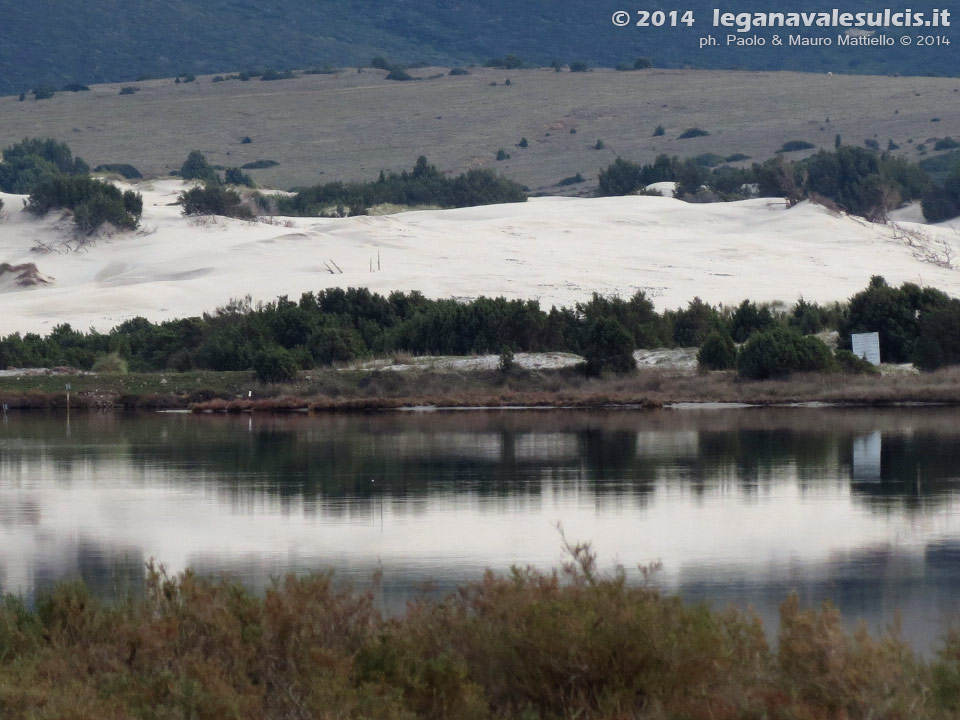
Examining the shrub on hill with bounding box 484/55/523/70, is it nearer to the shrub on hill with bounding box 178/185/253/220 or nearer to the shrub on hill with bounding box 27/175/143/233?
the shrub on hill with bounding box 178/185/253/220

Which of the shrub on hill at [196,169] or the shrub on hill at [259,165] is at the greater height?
the shrub on hill at [259,165]

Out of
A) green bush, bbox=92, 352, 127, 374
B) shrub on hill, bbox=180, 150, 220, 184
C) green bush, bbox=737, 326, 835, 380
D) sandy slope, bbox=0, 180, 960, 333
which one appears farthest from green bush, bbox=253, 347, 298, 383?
shrub on hill, bbox=180, 150, 220, 184

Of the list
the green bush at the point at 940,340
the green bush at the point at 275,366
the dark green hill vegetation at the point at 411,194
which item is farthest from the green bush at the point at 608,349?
the dark green hill vegetation at the point at 411,194

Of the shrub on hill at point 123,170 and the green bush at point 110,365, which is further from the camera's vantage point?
the shrub on hill at point 123,170

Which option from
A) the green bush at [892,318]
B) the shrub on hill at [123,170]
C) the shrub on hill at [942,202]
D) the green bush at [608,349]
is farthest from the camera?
the shrub on hill at [123,170]

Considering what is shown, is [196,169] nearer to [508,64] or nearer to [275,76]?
[275,76]

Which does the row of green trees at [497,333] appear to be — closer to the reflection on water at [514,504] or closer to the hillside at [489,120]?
the reflection on water at [514,504]

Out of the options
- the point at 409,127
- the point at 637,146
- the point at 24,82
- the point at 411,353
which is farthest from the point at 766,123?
the point at 24,82

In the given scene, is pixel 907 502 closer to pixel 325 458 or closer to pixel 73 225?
pixel 325 458
